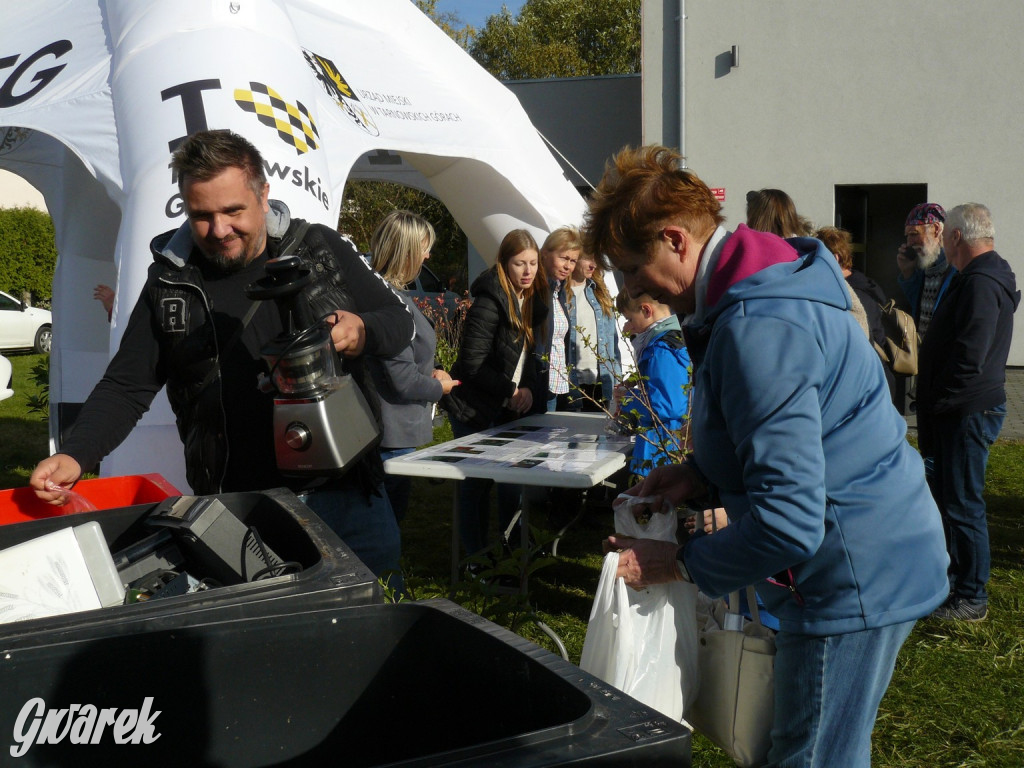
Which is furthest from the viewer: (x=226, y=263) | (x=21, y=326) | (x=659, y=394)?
(x=21, y=326)

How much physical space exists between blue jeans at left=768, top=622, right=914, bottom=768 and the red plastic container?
5.13ft

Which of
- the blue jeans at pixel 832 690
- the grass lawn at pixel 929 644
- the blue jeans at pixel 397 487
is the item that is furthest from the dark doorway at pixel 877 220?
the blue jeans at pixel 832 690

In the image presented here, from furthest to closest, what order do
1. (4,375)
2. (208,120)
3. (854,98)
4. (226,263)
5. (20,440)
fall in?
(854,98), (20,440), (4,375), (208,120), (226,263)

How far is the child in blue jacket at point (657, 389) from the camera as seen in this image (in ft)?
11.7

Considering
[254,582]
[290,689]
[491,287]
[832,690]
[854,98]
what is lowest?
[832,690]

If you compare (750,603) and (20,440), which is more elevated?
(750,603)

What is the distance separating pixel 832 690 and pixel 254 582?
3.50 feet

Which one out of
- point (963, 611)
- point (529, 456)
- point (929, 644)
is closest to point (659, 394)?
point (529, 456)

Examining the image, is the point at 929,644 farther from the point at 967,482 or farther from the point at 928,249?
the point at 928,249

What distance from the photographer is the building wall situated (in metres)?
12.1

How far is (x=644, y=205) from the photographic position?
5.70 ft

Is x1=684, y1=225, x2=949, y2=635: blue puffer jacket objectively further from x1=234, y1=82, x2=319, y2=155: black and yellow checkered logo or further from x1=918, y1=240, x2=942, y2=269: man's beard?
x1=918, y1=240, x2=942, y2=269: man's beard

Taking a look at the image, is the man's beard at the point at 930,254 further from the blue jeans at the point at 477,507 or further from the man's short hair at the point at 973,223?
the blue jeans at the point at 477,507

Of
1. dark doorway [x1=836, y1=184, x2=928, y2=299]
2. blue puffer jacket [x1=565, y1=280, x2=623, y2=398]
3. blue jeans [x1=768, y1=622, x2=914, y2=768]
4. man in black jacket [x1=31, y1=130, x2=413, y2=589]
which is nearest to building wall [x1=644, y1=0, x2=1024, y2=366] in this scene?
dark doorway [x1=836, y1=184, x2=928, y2=299]
